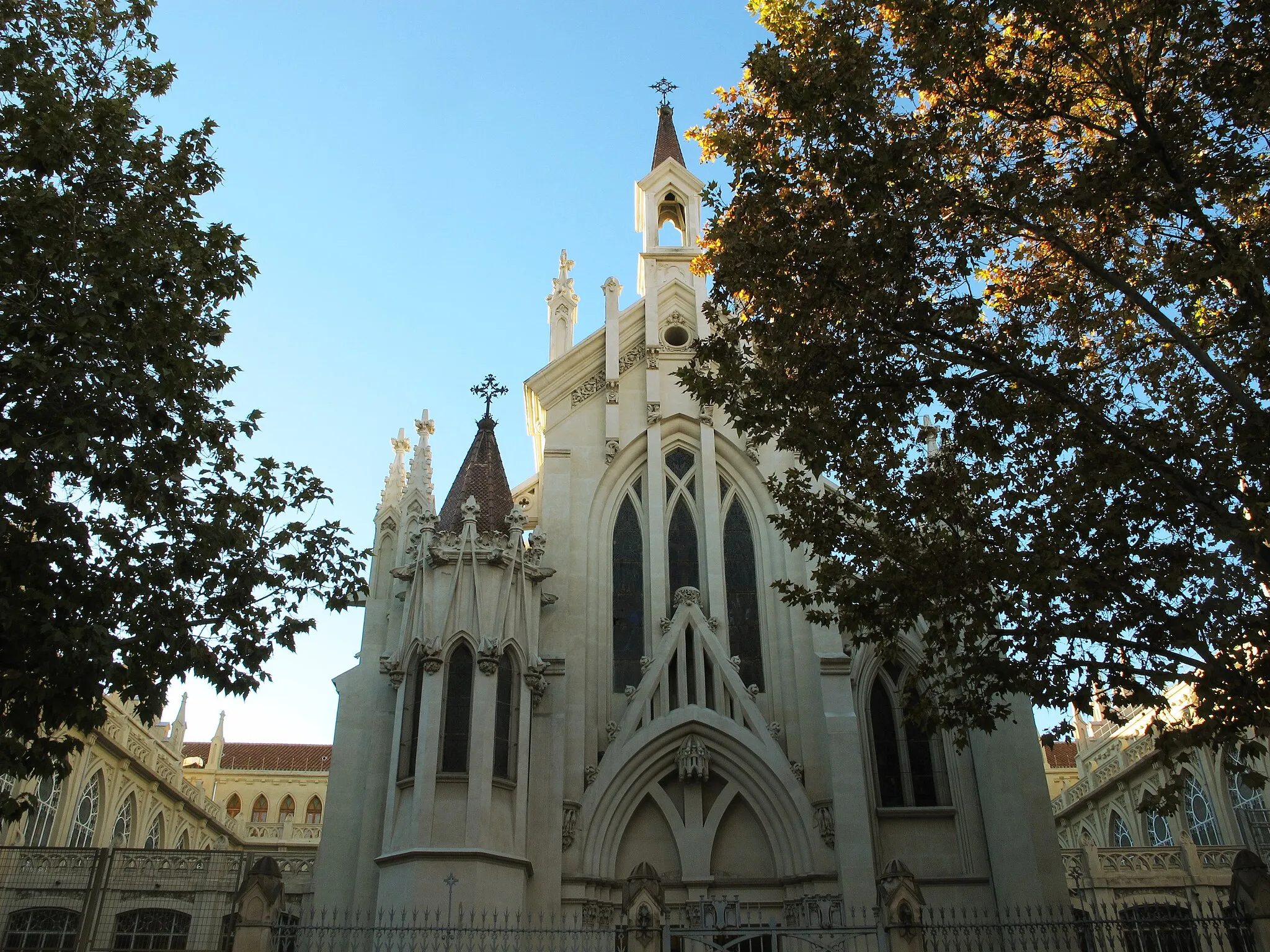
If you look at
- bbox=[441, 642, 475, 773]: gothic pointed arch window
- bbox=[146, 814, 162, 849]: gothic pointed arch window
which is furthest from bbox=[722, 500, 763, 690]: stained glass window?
bbox=[146, 814, 162, 849]: gothic pointed arch window

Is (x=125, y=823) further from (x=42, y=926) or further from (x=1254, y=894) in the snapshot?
(x=1254, y=894)

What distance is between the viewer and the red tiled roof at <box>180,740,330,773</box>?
175 ft

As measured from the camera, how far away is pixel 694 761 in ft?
64.5

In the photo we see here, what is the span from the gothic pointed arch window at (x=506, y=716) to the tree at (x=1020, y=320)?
710 centimetres

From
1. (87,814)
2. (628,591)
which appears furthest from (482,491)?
(87,814)

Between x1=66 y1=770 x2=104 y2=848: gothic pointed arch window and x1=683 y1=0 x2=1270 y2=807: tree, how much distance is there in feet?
81.9

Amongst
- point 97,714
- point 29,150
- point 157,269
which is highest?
point 29,150

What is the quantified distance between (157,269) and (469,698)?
959 cm

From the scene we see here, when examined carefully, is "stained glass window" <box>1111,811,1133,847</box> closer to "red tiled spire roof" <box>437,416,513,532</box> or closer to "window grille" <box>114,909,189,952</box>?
"red tiled spire roof" <box>437,416,513,532</box>

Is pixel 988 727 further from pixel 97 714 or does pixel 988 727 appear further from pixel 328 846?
pixel 328 846

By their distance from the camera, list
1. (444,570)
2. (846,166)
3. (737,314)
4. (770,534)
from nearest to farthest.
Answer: (846,166) < (737,314) < (444,570) < (770,534)

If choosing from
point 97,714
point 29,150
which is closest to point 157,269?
point 29,150

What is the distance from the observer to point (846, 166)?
13.0 metres

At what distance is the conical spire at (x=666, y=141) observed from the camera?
2981 cm
